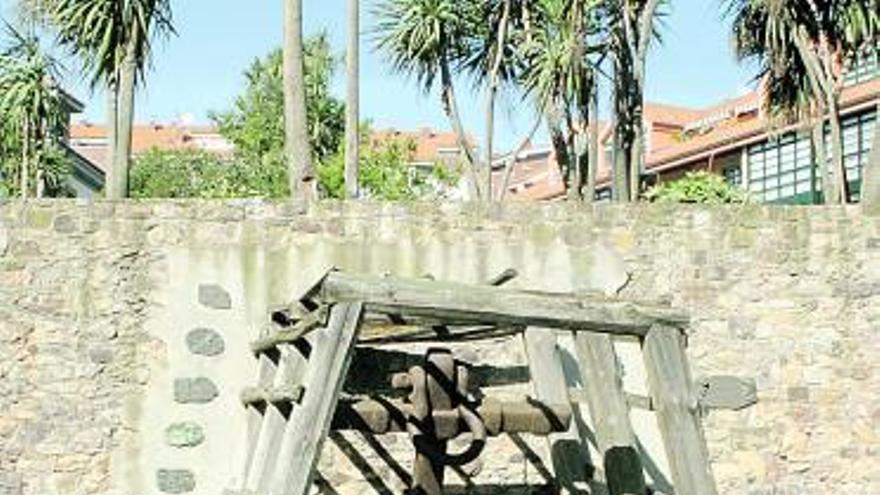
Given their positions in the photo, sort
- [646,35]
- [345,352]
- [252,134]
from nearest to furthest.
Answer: [345,352]
[646,35]
[252,134]

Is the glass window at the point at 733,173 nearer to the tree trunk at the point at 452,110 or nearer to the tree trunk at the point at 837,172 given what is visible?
the tree trunk at the point at 452,110

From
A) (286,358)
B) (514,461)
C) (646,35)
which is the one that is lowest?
(514,461)

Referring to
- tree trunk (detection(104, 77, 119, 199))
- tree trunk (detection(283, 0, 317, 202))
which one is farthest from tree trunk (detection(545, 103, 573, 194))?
tree trunk (detection(104, 77, 119, 199))

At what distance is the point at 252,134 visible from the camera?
1276 inches

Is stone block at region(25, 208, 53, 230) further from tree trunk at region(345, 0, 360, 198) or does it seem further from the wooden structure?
tree trunk at region(345, 0, 360, 198)

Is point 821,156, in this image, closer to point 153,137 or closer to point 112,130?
point 112,130

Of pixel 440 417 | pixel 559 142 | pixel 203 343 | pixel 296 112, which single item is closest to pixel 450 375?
pixel 440 417

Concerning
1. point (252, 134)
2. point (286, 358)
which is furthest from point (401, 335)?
point (252, 134)

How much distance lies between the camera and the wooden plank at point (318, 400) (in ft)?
17.7

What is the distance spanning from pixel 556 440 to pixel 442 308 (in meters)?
2.03

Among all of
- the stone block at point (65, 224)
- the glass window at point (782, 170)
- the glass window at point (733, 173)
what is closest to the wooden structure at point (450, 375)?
the stone block at point (65, 224)

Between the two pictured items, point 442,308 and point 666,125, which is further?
point 666,125

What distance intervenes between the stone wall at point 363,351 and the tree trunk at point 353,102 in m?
3.84

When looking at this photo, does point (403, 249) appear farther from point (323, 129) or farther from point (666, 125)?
point (666, 125)
